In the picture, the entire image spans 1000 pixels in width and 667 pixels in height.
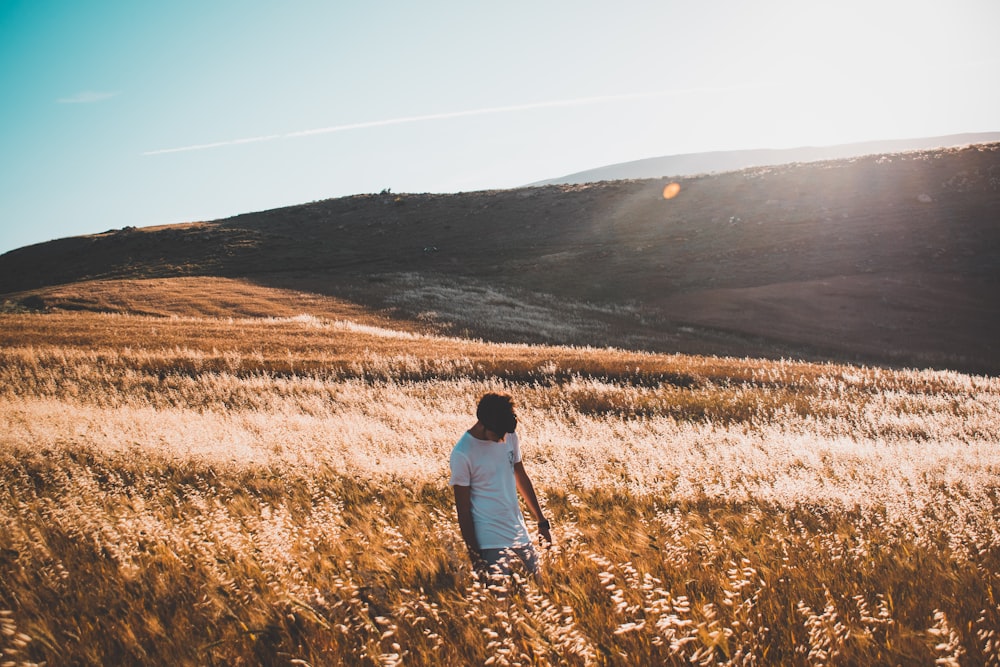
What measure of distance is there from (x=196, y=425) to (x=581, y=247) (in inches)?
2530

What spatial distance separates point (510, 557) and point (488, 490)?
1.59 ft

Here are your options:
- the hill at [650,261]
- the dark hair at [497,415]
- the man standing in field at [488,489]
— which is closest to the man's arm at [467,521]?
the man standing in field at [488,489]

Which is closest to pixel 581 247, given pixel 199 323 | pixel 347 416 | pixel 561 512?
pixel 199 323

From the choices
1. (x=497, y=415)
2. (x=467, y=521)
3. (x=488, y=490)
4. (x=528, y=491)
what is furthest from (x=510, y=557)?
(x=497, y=415)

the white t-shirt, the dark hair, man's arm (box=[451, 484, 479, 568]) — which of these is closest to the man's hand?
the white t-shirt

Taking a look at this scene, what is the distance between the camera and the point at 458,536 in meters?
4.96

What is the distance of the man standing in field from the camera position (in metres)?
4.16

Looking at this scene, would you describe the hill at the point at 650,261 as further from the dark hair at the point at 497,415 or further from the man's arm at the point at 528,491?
the dark hair at the point at 497,415

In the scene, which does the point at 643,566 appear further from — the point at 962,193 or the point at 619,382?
the point at 962,193

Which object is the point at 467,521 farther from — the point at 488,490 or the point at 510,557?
the point at 510,557

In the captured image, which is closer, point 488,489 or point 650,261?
point 488,489

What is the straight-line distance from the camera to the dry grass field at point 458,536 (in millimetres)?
3139

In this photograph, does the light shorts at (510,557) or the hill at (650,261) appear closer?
the light shorts at (510,557)

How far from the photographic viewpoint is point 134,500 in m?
5.57
